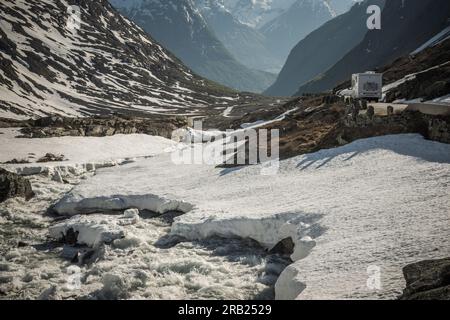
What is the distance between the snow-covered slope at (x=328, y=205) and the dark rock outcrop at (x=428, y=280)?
Result: 47 cm

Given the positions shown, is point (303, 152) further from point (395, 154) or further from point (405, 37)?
point (405, 37)

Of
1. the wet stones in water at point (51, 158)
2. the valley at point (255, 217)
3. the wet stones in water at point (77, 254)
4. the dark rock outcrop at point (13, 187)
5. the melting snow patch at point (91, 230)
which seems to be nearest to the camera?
the valley at point (255, 217)

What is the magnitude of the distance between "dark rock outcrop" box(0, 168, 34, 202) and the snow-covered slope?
160 inches

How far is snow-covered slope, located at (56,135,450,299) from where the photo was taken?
15625 mm

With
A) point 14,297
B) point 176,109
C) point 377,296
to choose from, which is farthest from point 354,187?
point 176,109

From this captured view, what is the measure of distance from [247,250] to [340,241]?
5.89 m

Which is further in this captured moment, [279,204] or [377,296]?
[279,204]

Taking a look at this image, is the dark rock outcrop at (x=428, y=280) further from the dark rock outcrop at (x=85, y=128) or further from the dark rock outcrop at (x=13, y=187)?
the dark rock outcrop at (x=85, y=128)

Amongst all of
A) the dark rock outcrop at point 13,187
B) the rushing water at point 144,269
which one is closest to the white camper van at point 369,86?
the rushing water at point 144,269

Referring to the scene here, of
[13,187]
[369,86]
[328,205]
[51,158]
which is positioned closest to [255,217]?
[328,205]

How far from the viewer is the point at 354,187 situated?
2475 centimetres

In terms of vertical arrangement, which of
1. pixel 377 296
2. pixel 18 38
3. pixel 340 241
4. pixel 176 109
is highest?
pixel 18 38

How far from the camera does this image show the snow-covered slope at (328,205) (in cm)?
1562

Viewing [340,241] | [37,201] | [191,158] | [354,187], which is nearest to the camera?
[340,241]
